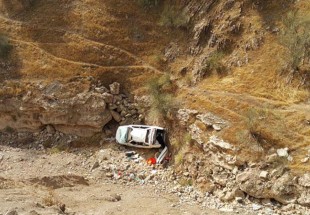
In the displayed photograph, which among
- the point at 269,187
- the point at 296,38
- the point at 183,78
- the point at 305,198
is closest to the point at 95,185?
the point at 183,78

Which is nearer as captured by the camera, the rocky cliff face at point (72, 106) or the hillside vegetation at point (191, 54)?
the hillside vegetation at point (191, 54)

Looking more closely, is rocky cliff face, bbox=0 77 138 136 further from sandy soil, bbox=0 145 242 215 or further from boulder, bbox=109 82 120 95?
sandy soil, bbox=0 145 242 215

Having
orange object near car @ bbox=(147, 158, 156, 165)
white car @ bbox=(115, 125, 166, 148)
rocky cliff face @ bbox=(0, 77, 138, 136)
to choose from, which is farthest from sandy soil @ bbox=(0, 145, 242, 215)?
white car @ bbox=(115, 125, 166, 148)

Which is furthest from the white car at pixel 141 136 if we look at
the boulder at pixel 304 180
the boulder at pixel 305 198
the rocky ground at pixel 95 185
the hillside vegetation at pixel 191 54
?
the boulder at pixel 305 198

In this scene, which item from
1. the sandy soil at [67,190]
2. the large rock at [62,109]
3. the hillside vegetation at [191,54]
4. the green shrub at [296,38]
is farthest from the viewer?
the large rock at [62,109]

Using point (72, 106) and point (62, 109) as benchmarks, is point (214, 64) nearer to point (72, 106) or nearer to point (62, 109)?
point (72, 106)

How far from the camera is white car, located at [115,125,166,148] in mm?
28594

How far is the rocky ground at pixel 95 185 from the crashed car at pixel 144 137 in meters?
0.80

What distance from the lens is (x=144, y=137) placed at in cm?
2858

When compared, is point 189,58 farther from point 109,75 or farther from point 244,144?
point 244,144

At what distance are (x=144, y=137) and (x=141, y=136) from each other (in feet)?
0.85

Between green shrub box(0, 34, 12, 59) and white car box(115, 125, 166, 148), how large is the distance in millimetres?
12283

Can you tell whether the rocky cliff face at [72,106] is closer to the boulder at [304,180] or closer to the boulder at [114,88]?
the boulder at [114,88]

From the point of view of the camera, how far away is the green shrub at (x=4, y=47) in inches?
1283
